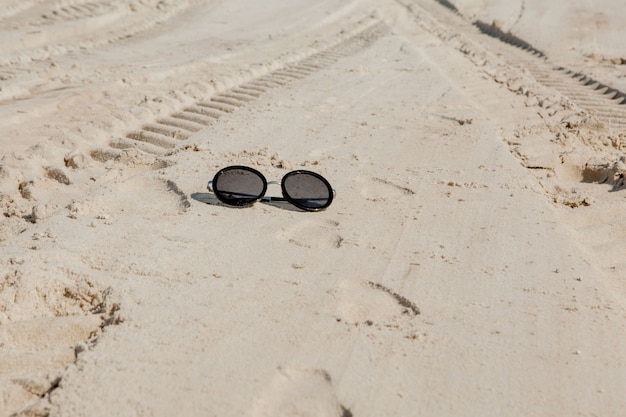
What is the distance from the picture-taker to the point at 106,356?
1858mm

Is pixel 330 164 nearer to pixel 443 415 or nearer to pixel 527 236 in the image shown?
pixel 527 236

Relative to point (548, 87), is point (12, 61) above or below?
below

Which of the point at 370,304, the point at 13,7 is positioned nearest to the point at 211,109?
the point at 370,304

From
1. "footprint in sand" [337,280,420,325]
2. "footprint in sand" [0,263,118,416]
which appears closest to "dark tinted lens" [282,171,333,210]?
"footprint in sand" [337,280,420,325]

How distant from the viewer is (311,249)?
2.67 metres

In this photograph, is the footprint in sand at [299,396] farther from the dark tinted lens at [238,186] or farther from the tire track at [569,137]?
the tire track at [569,137]

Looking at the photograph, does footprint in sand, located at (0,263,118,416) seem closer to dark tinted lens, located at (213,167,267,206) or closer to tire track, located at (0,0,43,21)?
dark tinted lens, located at (213,167,267,206)

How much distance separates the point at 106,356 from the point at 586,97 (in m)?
5.78

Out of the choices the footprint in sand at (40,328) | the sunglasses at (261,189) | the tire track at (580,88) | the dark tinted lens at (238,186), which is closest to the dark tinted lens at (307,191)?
the sunglasses at (261,189)

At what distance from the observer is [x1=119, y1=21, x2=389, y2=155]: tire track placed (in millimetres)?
4121

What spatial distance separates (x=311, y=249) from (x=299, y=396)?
97cm

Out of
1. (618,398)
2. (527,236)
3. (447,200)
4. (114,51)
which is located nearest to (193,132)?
(447,200)

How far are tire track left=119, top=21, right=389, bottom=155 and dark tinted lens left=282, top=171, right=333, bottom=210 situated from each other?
1205 millimetres

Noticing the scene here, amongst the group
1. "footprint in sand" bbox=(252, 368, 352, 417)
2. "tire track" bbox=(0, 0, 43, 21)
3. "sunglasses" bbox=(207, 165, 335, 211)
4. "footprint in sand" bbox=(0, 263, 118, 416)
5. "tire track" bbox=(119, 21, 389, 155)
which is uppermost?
"sunglasses" bbox=(207, 165, 335, 211)
